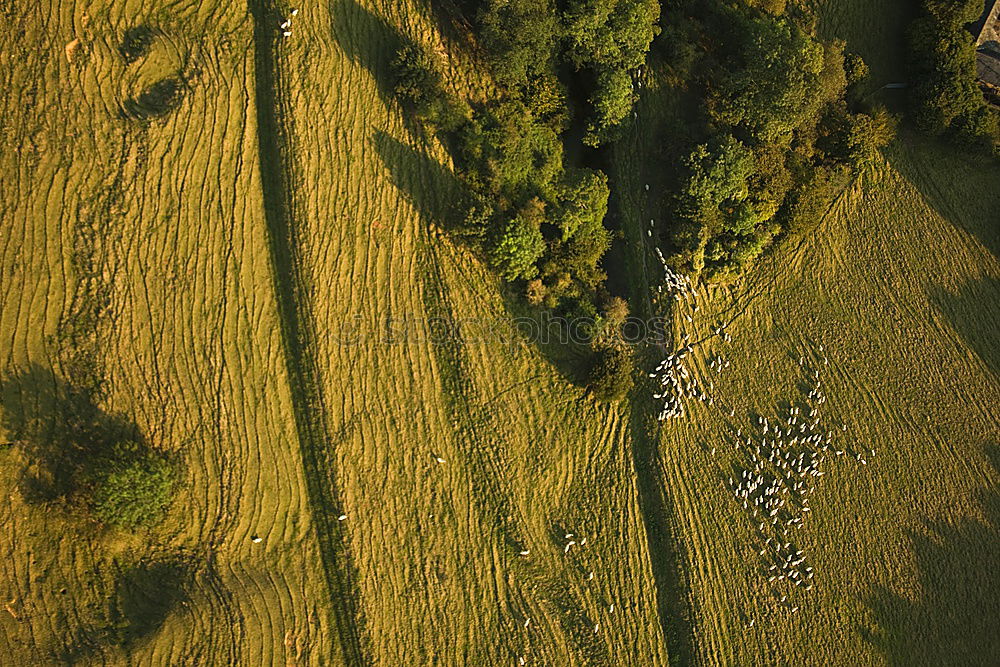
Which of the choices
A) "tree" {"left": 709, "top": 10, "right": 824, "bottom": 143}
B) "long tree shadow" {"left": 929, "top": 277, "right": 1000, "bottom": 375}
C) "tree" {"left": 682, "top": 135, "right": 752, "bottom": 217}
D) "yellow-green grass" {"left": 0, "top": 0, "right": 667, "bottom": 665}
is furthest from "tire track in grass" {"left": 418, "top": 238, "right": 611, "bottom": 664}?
"long tree shadow" {"left": 929, "top": 277, "right": 1000, "bottom": 375}

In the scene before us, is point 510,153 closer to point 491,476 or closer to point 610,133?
point 610,133

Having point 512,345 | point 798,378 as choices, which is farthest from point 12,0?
point 798,378

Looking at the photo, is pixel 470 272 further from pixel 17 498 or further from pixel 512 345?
pixel 17 498

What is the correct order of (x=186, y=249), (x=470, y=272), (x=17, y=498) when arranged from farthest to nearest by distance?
(x=470, y=272)
(x=186, y=249)
(x=17, y=498)

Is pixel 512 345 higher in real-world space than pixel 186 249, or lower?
lower

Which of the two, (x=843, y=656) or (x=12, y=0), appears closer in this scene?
(x=12, y=0)

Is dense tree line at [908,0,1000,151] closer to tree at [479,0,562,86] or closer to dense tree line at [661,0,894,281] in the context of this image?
dense tree line at [661,0,894,281]

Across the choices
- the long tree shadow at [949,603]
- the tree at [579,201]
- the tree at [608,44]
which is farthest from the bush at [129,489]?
the long tree shadow at [949,603]
